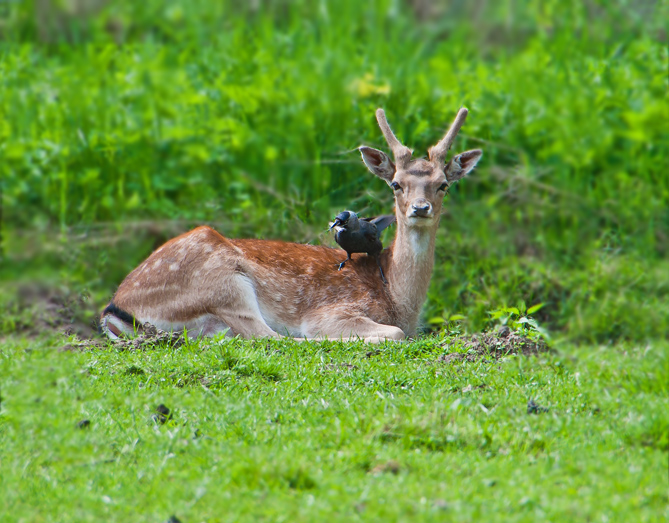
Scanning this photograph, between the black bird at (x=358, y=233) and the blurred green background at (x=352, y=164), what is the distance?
3.36ft

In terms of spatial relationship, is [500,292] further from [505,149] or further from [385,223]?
[505,149]

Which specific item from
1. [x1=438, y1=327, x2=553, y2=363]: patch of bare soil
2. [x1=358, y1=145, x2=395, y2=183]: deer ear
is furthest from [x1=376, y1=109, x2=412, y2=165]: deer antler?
[x1=438, y1=327, x2=553, y2=363]: patch of bare soil

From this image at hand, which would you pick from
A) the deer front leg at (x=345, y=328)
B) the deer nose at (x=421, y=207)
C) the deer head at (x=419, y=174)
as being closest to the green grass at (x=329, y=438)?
the deer front leg at (x=345, y=328)

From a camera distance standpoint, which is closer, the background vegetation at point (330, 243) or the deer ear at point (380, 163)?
the background vegetation at point (330, 243)

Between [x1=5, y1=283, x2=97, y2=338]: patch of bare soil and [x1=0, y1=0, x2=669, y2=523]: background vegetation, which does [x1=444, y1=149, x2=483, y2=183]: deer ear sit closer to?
[x1=0, y1=0, x2=669, y2=523]: background vegetation

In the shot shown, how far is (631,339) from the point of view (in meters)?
9.21

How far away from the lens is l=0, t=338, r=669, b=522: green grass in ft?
13.8

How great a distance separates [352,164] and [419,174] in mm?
2887

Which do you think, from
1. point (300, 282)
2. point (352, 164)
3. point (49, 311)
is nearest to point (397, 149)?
point (300, 282)

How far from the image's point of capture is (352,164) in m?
11.2

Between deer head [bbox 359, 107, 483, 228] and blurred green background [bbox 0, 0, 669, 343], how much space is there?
4.06 ft

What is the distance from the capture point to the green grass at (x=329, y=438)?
4.20 m

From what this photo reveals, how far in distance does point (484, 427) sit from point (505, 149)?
6.97 m

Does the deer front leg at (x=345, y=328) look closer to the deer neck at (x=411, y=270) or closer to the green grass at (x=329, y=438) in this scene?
the deer neck at (x=411, y=270)
